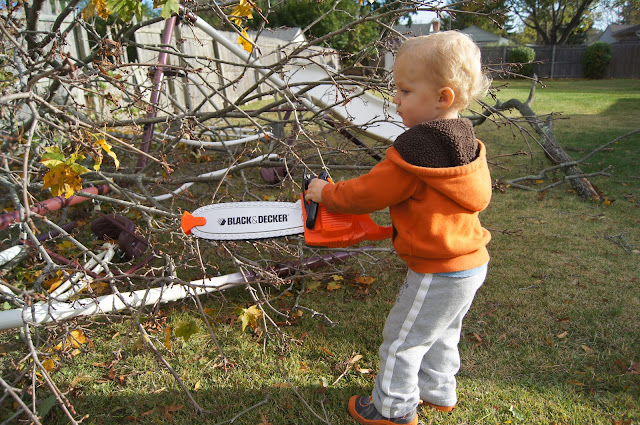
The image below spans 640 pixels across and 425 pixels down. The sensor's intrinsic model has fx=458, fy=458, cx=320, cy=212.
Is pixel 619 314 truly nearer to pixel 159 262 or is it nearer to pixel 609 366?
pixel 609 366

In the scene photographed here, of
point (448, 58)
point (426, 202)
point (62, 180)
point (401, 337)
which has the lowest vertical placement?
point (401, 337)

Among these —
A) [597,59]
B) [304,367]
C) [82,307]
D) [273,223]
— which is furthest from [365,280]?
[597,59]

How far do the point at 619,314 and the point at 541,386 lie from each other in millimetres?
857

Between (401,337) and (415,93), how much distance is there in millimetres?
909

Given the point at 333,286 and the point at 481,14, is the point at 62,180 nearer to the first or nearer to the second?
the point at 333,286

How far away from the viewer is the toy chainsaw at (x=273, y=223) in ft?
5.68

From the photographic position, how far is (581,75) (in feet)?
87.4

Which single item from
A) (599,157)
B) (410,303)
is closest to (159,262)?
(410,303)

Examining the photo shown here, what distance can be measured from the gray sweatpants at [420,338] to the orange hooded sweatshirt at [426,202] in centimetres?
8

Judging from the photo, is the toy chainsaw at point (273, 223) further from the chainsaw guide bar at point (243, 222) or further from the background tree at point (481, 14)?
the background tree at point (481, 14)

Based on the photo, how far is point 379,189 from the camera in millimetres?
1542

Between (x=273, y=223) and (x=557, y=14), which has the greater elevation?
(x=557, y=14)

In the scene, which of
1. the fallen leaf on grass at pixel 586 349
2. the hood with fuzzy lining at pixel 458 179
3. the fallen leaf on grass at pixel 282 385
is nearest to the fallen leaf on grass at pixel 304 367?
the fallen leaf on grass at pixel 282 385

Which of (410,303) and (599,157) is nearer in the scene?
(410,303)
